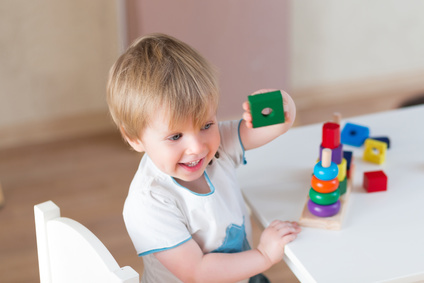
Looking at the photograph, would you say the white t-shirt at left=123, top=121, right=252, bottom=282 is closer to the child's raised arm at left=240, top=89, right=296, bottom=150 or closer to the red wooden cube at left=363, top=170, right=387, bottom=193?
the child's raised arm at left=240, top=89, right=296, bottom=150

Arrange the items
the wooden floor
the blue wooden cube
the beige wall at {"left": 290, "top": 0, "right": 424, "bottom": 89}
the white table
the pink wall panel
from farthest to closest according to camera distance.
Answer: the beige wall at {"left": 290, "top": 0, "right": 424, "bottom": 89} → the pink wall panel → the wooden floor → the blue wooden cube → the white table

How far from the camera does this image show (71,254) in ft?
2.91

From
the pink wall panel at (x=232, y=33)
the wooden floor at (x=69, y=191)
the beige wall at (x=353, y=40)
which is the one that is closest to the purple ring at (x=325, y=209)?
the wooden floor at (x=69, y=191)

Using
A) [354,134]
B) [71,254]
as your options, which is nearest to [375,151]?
[354,134]

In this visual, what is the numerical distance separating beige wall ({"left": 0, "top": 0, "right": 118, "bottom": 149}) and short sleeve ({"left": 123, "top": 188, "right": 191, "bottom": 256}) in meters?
1.86

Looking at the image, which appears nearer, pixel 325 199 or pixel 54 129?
pixel 325 199

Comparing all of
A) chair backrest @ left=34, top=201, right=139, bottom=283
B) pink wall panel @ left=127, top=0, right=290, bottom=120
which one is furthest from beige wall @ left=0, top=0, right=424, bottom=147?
chair backrest @ left=34, top=201, right=139, bottom=283

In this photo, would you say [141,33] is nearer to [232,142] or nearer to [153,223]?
[232,142]

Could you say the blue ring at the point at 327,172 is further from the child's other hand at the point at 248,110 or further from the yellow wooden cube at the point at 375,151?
the yellow wooden cube at the point at 375,151

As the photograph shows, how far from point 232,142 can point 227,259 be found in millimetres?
235

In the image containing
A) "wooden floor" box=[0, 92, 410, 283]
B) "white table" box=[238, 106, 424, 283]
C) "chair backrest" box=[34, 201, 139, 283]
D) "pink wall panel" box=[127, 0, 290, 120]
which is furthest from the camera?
"pink wall panel" box=[127, 0, 290, 120]

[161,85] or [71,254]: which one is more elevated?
[161,85]

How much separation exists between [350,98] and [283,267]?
1547mm

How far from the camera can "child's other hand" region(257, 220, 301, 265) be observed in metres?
0.99
